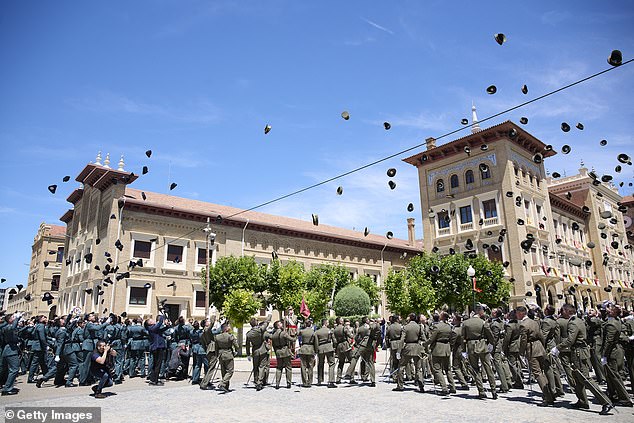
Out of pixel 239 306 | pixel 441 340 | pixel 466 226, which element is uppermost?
pixel 466 226

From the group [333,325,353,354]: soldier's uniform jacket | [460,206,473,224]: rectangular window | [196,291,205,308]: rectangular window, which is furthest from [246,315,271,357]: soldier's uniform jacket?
[460,206,473,224]: rectangular window

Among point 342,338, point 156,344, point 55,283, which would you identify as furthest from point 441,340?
point 55,283

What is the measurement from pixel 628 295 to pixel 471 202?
2607 centimetres

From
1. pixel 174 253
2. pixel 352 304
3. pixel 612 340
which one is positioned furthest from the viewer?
pixel 174 253

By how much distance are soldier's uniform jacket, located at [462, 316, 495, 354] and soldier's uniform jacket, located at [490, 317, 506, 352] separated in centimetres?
24

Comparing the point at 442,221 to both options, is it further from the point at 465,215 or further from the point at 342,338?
the point at 342,338

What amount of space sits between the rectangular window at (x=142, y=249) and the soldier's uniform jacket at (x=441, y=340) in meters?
26.0

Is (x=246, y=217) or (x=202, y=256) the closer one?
(x=202, y=256)

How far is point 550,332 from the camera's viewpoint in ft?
33.5

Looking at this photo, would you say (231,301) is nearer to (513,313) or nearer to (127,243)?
(127,243)

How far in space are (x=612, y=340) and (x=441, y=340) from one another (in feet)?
11.9

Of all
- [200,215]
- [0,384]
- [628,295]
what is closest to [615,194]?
[628,295]

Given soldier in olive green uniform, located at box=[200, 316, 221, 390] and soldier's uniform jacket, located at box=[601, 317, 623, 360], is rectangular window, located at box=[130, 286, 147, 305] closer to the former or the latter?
soldier in olive green uniform, located at box=[200, 316, 221, 390]

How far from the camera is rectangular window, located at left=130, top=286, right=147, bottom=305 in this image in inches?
1204
